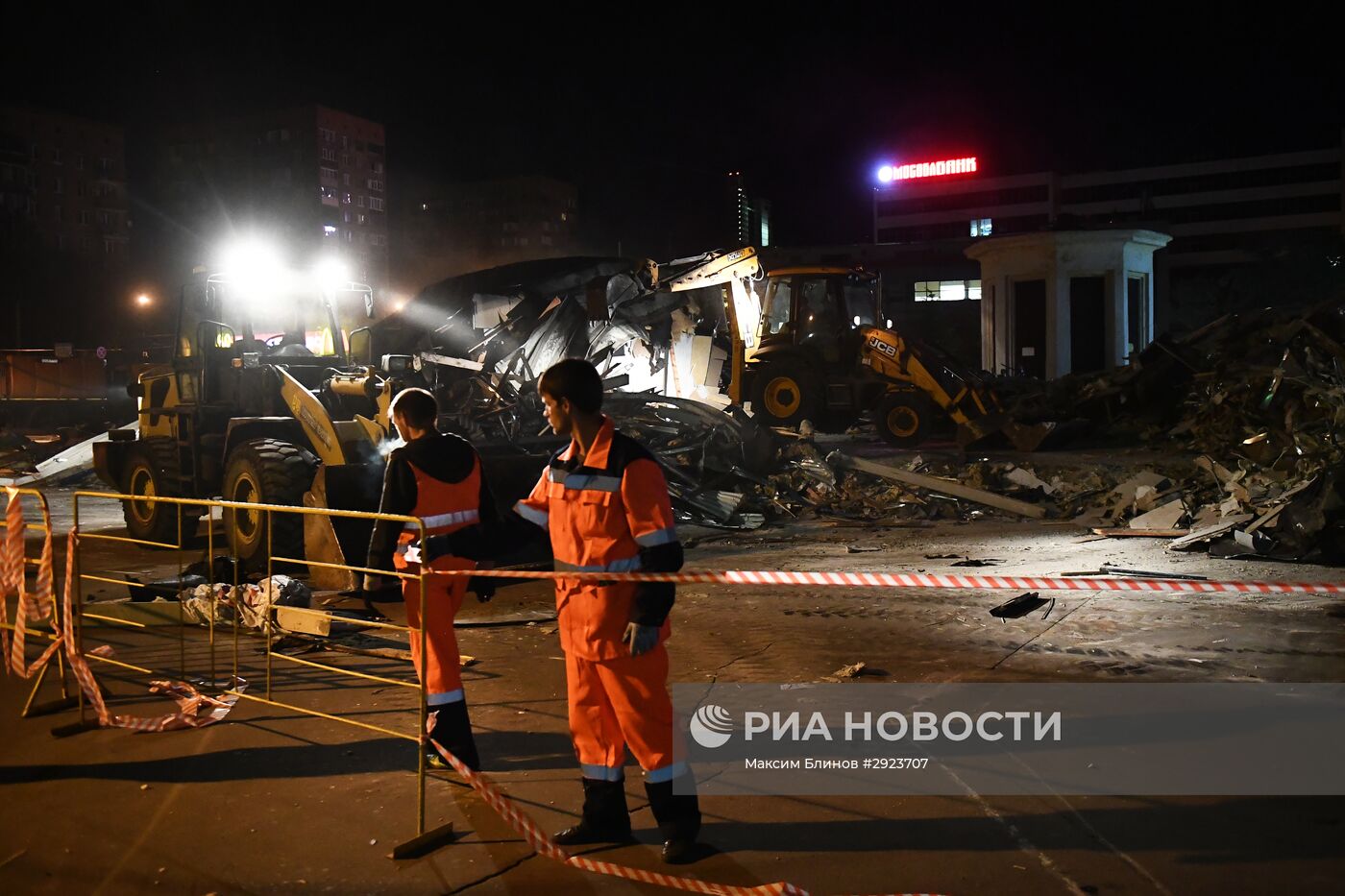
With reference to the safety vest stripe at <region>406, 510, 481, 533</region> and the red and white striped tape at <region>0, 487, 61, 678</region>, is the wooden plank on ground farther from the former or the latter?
the red and white striped tape at <region>0, 487, 61, 678</region>

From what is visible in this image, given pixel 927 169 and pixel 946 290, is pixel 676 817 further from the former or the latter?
pixel 927 169

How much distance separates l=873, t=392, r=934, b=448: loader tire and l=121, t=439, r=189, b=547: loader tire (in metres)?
10.3

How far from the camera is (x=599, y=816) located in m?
3.88

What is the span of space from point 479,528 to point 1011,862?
2.50 m

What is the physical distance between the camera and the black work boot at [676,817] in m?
3.74

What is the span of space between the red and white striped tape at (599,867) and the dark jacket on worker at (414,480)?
1059 millimetres

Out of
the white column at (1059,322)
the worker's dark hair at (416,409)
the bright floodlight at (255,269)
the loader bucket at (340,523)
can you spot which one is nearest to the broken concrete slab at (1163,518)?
the loader bucket at (340,523)

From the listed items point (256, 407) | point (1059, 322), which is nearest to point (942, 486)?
point (256, 407)

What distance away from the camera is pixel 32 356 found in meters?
34.7

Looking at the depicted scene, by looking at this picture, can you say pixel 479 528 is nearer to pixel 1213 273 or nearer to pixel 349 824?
pixel 349 824

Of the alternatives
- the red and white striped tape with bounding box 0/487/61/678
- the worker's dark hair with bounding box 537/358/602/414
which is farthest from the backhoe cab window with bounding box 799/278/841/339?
the worker's dark hair with bounding box 537/358/602/414

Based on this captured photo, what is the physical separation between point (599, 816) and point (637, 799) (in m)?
0.52

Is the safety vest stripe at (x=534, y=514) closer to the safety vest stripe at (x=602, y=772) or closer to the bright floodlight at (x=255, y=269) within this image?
the safety vest stripe at (x=602, y=772)

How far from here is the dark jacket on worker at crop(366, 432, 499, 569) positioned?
4.70 metres
